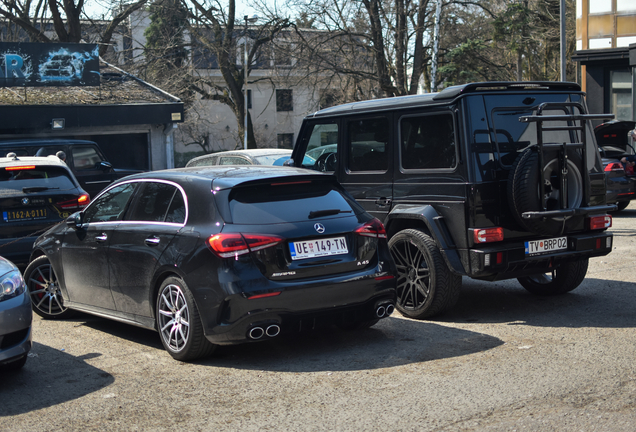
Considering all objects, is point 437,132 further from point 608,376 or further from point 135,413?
point 135,413

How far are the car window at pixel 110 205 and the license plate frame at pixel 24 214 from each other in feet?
7.88

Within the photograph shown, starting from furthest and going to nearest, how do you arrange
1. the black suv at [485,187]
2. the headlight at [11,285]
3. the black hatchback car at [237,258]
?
the black suv at [485,187] < the black hatchback car at [237,258] < the headlight at [11,285]

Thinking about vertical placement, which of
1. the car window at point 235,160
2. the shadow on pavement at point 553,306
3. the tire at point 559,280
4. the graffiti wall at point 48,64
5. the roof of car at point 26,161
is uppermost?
the graffiti wall at point 48,64

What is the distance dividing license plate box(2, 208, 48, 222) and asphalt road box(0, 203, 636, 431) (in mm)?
2205

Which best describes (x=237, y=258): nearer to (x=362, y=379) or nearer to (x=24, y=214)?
(x=362, y=379)

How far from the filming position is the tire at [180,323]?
17.8 feet

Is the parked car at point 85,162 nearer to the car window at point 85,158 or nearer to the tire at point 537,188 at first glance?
the car window at point 85,158

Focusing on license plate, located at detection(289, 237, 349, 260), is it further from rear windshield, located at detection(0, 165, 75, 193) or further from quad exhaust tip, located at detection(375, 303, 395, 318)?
rear windshield, located at detection(0, 165, 75, 193)

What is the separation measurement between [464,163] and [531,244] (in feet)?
3.22

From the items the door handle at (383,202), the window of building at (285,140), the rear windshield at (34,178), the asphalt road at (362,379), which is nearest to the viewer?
the asphalt road at (362,379)

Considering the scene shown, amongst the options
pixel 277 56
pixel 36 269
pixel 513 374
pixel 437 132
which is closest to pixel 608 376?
pixel 513 374

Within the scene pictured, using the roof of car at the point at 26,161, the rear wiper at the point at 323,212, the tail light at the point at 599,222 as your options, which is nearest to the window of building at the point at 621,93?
the tail light at the point at 599,222

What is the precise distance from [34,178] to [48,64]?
1702 cm

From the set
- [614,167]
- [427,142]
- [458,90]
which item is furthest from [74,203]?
[614,167]
